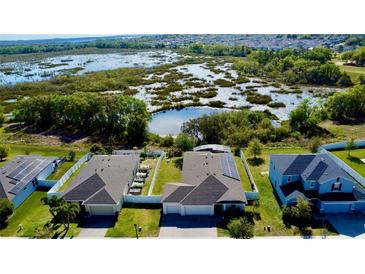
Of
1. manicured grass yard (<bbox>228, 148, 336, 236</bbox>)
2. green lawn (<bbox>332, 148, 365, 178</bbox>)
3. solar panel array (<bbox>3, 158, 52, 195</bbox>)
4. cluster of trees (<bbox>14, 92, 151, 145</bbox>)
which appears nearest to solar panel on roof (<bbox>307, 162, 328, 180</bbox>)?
manicured grass yard (<bbox>228, 148, 336, 236</bbox>)

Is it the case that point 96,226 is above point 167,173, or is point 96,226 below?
below

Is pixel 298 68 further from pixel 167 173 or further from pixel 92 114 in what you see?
pixel 167 173

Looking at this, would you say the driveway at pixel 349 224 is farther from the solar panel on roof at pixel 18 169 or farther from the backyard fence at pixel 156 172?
the solar panel on roof at pixel 18 169

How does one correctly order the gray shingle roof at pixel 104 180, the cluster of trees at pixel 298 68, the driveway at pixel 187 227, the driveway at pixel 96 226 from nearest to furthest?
the driveway at pixel 187 227 < the driveway at pixel 96 226 < the gray shingle roof at pixel 104 180 < the cluster of trees at pixel 298 68

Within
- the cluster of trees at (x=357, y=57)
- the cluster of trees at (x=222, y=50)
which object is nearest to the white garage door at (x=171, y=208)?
the cluster of trees at (x=357, y=57)

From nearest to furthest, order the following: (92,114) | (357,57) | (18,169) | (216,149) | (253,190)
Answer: (253,190) < (18,169) < (216,149) < (92,114) < (357,57)

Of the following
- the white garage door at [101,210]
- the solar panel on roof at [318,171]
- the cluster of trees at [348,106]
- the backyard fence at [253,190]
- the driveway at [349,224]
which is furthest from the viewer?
the cluster of trees at [348,106]

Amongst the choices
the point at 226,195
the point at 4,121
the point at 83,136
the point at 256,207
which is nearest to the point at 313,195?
the point at 256,207

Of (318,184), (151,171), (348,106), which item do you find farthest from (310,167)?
(348,106)
